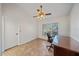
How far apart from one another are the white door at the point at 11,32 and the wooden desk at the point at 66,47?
0.65 m

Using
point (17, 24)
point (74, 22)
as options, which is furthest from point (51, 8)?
point (17, 24)

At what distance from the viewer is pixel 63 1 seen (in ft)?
6.37

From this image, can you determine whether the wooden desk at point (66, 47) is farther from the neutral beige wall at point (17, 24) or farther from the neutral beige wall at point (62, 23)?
the neutral beige wall at point (17, 24)

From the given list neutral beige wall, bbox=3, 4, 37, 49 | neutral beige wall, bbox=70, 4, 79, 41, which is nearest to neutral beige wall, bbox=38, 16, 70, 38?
neutral beige wall, bbox=70, 4, 79, 41

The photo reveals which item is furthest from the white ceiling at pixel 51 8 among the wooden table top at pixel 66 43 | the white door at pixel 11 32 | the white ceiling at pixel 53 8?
the wooden table top at pixel 66 43

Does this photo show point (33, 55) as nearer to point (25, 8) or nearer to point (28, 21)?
point (28, 21)

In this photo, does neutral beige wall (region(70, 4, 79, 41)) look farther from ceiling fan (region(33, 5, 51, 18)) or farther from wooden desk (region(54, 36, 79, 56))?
ceiling fan (region(33, 5, 51, 18))

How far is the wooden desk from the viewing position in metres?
1.97

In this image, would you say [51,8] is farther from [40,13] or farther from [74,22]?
[74,22]

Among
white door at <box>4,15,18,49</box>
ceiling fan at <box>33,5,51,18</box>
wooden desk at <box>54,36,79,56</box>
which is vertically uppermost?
ceiling fan at <box>33,5,51,18</box>

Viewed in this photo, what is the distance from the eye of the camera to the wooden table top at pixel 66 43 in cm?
201

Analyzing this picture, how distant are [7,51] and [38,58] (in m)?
0.48

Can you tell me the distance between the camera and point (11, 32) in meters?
2.04

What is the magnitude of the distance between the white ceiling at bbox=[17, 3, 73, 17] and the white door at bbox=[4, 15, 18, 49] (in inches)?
10.1
